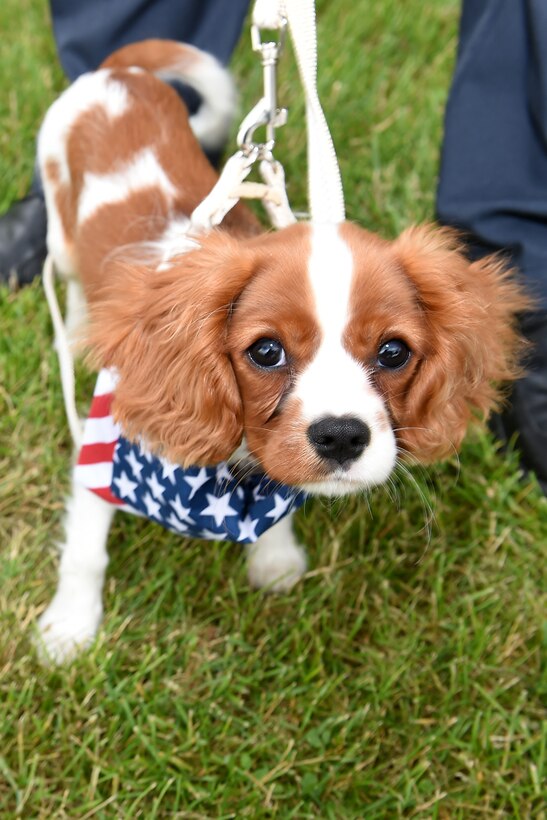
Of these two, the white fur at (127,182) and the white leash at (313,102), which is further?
the white fur at (127,182)

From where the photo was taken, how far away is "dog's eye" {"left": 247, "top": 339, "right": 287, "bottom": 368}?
6.05 feet

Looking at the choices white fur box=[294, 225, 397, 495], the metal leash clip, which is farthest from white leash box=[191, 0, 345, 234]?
white fur box=[294, 225, 397, 495]

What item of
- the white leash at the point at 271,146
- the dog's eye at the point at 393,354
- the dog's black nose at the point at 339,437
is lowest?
the dog's black nose at the point at 339,437

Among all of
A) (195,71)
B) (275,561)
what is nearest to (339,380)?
(275,561)

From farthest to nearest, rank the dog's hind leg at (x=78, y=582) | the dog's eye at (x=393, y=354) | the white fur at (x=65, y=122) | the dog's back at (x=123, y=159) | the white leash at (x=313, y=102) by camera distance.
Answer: the white fur at (x=65, y=122), the dog's back at (x=123, y=159), the dog's hind leg at (x=78, y=582), the white leash at (x=313, y=102), the dog's eye at (x=393, y=354)

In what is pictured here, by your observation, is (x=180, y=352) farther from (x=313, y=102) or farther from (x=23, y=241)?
(x=23, y=241)

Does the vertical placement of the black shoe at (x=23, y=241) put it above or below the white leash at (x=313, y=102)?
below

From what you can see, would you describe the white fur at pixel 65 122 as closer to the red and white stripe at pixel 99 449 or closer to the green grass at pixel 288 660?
the green grass at pixel 288 660

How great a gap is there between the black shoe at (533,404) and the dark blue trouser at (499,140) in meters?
0.10

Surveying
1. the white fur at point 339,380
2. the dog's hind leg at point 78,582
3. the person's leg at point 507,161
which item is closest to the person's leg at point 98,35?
the person's leg at point 507,161

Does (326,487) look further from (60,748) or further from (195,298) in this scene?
(60,748)

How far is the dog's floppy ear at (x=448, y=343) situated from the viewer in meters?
1.97

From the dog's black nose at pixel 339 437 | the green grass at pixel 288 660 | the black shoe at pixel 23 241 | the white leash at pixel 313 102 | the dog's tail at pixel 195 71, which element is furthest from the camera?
the black shoe at pixel 23 241

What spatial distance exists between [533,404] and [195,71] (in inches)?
60.1
